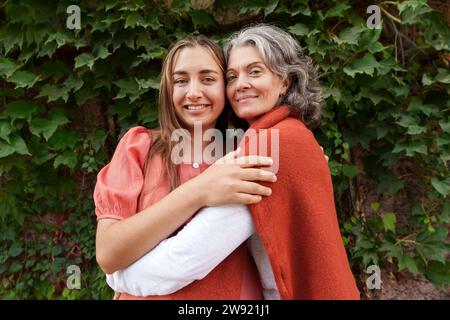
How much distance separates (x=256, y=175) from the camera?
0.85m

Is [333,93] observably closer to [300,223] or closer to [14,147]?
[300,223]

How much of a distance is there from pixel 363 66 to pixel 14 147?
62.4 inches

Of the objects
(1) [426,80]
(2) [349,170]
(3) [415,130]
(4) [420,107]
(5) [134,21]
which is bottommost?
(2) [349,170]

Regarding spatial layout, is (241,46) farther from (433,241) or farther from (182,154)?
(433,241)

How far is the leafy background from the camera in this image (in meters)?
1.77

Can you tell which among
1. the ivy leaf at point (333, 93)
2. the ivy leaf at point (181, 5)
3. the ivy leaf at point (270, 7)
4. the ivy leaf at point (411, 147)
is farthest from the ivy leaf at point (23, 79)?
the ivy leaf at point (411, 147)

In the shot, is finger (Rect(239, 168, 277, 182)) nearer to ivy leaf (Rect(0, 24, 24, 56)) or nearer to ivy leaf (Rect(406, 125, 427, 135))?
ivy leaf (Rect(406, 125, 427, 135))

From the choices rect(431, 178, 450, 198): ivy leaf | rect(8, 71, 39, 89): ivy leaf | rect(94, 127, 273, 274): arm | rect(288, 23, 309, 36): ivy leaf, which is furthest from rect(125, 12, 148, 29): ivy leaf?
rect(431, 178, 450, 198): ivy leaf

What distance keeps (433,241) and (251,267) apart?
1.19 metres

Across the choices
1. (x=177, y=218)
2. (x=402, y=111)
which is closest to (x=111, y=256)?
(x=177, y=218)

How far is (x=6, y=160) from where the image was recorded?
1890mm

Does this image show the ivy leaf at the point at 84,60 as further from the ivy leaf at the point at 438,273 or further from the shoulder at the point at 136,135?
the ivy leaf at the point at 438,273

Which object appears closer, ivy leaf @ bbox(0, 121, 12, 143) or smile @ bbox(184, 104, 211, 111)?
smile @ bbox(184, 104, 211, 111)

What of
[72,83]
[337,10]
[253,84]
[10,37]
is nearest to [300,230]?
[253,84]
